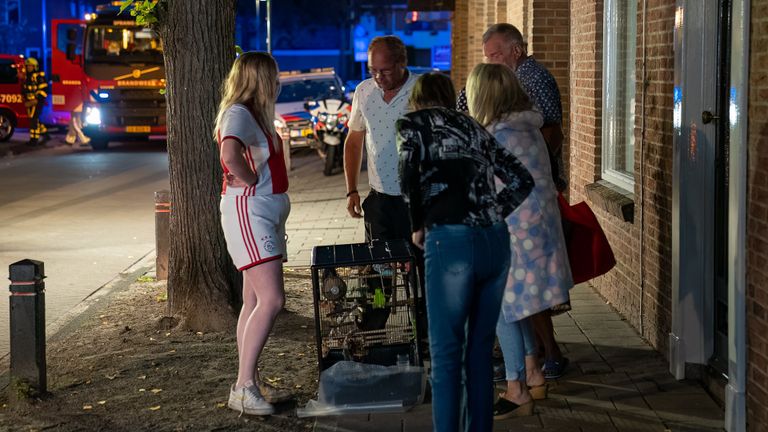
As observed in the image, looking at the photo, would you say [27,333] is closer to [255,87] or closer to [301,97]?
[255,87]

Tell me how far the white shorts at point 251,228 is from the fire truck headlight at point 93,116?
22138mm

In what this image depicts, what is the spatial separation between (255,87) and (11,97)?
26.7m

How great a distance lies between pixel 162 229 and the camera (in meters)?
10.7

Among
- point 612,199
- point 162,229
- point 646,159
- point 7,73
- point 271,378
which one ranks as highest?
point 7,73

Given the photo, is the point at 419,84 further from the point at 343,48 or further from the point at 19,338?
the point at 343,48

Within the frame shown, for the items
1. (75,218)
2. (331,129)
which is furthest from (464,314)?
(331,129)

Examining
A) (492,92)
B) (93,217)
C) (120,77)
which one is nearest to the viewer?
(492,92)

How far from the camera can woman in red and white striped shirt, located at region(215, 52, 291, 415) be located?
604 centimetres

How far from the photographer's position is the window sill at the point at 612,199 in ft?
26.2

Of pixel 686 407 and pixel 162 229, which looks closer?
pixel 686 407

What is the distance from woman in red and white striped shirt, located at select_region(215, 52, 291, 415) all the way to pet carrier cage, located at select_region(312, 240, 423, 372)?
0.28 m

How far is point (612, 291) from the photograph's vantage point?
347 inches

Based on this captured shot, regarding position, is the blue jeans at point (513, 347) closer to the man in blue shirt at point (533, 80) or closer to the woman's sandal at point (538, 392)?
the woman's sandal at point (538, 392)

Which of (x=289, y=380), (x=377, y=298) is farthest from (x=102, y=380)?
(x=377, y=298)
